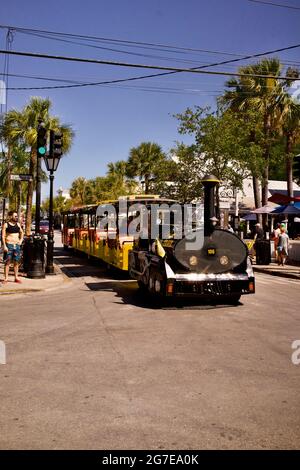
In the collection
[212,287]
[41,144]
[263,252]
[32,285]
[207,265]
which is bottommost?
[32,285]

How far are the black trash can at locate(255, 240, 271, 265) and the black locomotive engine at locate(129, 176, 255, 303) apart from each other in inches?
413

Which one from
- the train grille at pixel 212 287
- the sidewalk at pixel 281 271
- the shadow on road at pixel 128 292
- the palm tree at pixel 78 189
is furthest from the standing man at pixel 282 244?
the palm tree at pixel 78 189

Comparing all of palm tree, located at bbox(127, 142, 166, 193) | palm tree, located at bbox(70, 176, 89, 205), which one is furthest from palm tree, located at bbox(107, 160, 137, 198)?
palm tree, located at bbox(70, 176, 89, 205)

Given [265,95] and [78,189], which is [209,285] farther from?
[78,189]

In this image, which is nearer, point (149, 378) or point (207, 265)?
point (149, 378)

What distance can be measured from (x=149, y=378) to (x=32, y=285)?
7591 millimetres

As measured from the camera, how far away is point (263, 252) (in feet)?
64.0

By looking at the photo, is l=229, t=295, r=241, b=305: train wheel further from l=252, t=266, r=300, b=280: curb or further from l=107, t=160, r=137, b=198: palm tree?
l=107, t=160, r=137, b=198: palm tree

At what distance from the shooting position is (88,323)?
24.8ft

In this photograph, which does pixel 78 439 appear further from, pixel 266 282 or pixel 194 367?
pixel 266 282

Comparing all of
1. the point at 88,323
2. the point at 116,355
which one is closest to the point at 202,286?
the point at 88,323

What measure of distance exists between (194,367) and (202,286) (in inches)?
141

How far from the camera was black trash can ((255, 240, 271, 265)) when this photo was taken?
19.4 meters

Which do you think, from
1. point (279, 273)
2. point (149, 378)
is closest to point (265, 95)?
point (279, 273)
